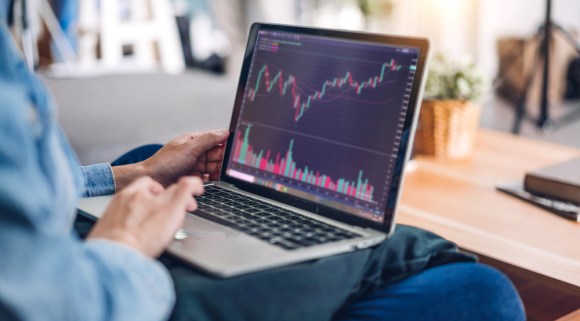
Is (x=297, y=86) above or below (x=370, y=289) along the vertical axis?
above

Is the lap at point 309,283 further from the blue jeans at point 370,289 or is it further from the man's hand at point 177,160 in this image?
the man's hand at point 177,160

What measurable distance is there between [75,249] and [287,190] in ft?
1.52

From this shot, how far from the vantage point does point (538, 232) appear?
118 cm

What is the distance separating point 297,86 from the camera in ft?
3.36

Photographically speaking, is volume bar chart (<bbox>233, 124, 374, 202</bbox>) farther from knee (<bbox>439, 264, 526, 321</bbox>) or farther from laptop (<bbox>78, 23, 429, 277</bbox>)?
knee (<bbox>439, 264, 526, 321</bbox>)

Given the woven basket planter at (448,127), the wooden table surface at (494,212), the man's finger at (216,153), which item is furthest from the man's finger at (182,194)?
the woven basket planter at (448,127)

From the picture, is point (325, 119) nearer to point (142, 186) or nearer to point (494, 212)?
point (142, 186)

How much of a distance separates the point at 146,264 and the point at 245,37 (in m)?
3.59

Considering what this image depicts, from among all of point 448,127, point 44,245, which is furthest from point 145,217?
point 448,127

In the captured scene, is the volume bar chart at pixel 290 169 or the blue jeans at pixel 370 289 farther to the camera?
the volume bar chart at pixel 290 169

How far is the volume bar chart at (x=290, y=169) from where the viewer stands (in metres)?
0.93

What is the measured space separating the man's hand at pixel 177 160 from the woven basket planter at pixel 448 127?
0.74 m

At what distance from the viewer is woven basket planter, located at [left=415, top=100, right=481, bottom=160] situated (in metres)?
1.67

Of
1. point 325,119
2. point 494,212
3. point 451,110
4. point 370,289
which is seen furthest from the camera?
point 451,110
